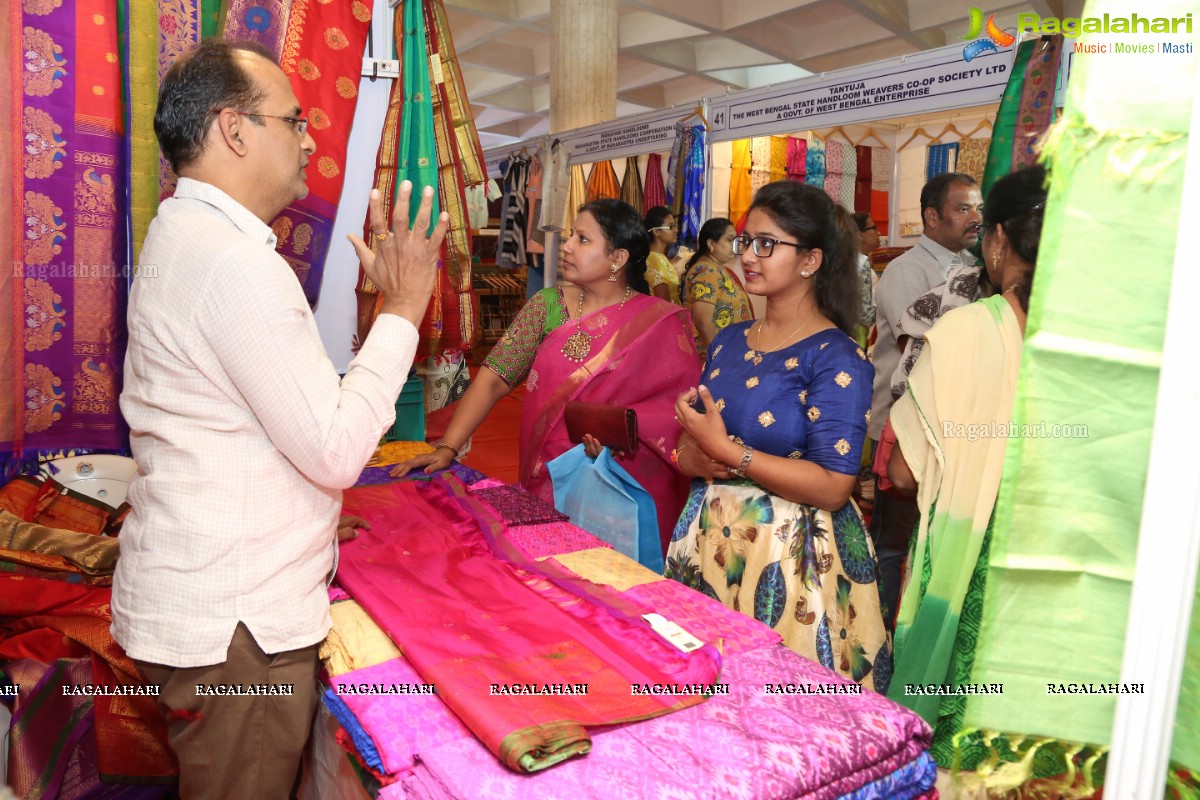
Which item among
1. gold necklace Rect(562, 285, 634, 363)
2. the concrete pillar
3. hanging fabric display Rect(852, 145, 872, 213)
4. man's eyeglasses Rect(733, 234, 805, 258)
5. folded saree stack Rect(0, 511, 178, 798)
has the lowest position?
folded saree stack Rect(0, 511, 178, 798)

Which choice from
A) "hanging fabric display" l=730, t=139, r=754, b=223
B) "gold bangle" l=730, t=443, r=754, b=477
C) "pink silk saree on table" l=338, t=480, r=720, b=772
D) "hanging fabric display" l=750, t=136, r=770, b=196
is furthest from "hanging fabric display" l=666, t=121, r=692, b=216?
"pink silk saree on table" l=338, t=480, r=720, b=772

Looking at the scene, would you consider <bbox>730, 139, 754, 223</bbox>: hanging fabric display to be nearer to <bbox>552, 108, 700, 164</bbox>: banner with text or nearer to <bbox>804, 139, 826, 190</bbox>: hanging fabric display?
<bbox>804, 139, 826, 190</bbox>: hanging fabric display

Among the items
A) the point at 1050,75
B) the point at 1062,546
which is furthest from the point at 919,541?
the point at 1050,75

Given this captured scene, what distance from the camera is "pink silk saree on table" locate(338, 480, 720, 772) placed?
1098 millimetres

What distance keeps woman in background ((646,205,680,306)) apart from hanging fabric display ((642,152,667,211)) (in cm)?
251

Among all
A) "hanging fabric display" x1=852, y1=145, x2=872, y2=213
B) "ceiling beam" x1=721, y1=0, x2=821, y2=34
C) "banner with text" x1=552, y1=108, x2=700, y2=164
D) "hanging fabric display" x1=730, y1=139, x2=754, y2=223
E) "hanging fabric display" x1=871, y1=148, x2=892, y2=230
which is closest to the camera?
"banner with text" x1=552, y1=108, x2=700, y2=164

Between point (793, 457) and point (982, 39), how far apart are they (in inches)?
121

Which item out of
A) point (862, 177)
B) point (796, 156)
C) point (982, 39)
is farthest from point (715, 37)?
point (982, 39)

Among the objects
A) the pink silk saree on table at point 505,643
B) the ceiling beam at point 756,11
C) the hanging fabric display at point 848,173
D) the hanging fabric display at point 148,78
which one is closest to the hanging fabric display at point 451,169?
the hanging fabric display at point 148,78

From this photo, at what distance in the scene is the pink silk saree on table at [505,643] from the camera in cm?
110

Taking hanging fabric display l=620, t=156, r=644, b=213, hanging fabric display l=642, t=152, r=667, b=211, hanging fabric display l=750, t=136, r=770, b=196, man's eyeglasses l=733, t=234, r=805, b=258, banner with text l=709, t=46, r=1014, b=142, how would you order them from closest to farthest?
man's eyeglasses l=733, t=234, r=805, b=258
banner with text l=709, t=46, r=1014, b=142
hanging fabric display l=750, t=136, r=770, b=196
hanging fabric display l=642, t=152, r=667, b=211
hanging fabric display l=620, t=156, r=644, b=213

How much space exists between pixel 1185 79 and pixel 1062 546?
0.40m

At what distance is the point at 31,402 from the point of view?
2311mm

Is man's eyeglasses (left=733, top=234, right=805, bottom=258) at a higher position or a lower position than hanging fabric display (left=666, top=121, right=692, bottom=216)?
lower
